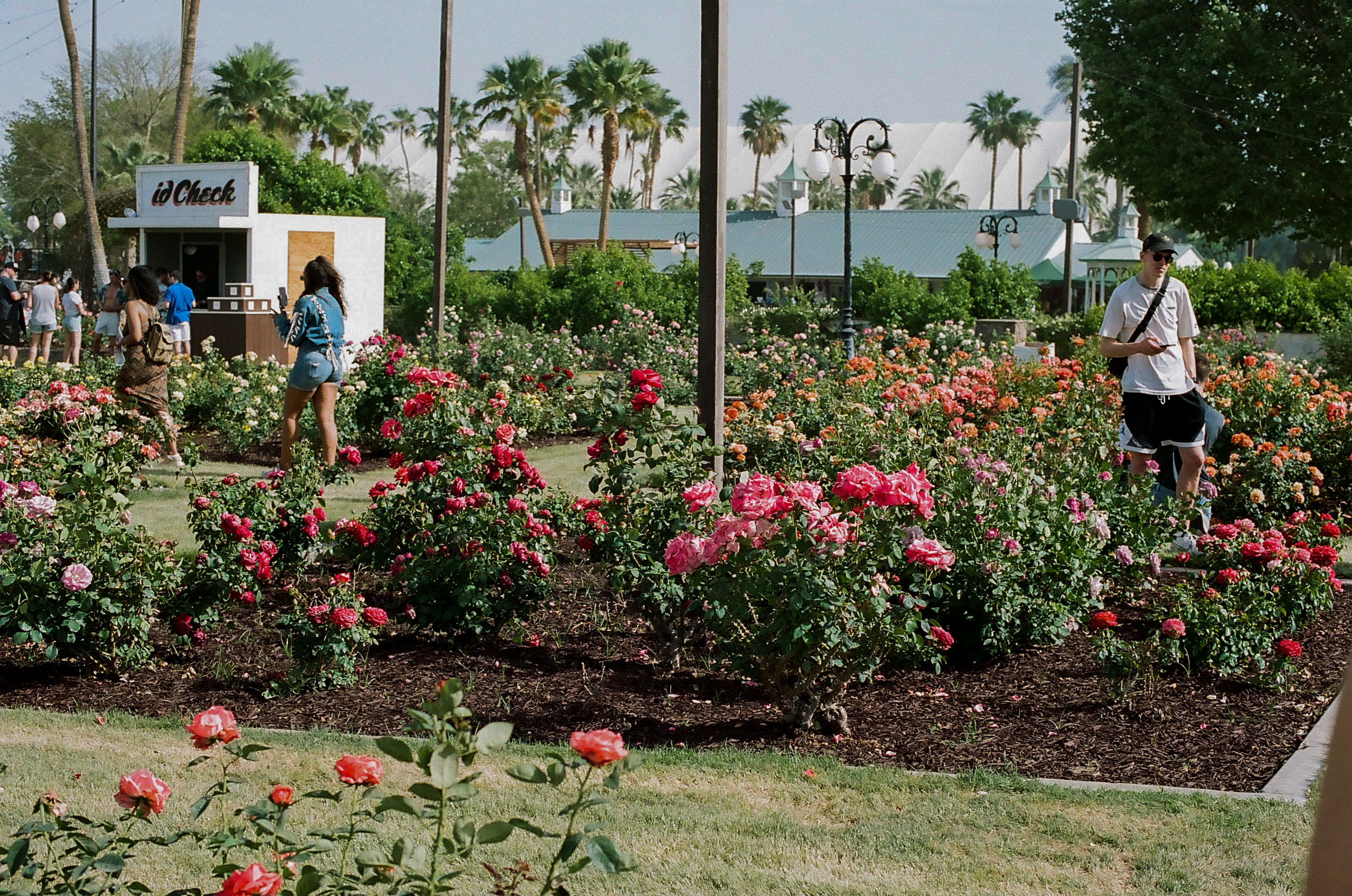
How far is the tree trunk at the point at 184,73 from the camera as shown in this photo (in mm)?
31406

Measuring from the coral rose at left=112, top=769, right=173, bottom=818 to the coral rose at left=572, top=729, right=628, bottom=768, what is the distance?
0.82 metres

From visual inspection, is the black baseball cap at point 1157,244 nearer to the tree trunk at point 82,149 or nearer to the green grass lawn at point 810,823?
the green grass lawn at point 810,823

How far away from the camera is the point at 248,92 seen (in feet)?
158

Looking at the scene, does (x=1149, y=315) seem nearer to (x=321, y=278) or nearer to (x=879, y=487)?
(x=879, y=487)

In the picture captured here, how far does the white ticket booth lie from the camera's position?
81.8 ft

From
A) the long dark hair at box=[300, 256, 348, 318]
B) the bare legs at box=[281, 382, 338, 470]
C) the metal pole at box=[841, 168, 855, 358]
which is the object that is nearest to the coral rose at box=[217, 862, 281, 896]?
the bare legs at box=[281, 382, 338, 470]

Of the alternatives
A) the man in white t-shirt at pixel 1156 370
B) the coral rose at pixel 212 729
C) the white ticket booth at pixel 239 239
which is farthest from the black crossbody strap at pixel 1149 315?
the white ticket booth at pixel 239 239

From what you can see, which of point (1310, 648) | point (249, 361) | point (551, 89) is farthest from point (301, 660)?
point (551, 89)

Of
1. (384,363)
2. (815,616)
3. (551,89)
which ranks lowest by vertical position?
(815,616)

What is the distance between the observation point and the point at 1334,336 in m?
15.7

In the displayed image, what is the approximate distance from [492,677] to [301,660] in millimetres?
729

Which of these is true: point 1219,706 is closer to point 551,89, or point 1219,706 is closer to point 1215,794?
point 1215,794

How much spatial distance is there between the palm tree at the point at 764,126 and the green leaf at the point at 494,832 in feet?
314

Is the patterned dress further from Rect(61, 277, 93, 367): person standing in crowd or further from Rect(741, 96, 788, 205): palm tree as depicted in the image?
Rect(741, 96, 788, 205): palm tree
